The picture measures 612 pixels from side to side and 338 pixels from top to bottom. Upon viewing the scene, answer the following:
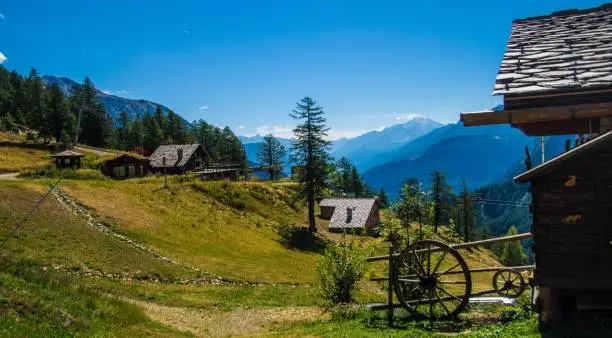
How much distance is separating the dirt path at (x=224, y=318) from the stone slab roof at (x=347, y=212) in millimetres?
47837

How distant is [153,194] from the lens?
2138 inches

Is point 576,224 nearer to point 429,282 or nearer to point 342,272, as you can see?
point 429,282

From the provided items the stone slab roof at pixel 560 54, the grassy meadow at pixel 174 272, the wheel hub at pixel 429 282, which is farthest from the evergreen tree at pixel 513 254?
the stone slab roof at pixel 560 54

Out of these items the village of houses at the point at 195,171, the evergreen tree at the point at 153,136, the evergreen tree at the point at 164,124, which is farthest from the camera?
the evergreen tree at the point at 164,124

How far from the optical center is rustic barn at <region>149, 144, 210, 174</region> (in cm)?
9019

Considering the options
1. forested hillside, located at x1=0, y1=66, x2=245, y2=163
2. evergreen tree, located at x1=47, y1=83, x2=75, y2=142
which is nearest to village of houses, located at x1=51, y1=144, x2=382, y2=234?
forested hillside, located at x1=0, y1=66, x2=245, y2=163

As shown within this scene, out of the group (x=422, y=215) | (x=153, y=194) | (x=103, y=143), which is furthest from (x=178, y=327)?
(x=103, y=143)

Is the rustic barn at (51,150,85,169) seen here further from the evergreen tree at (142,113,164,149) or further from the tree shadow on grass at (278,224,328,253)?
the evergreen tree at (142,113,164,149)

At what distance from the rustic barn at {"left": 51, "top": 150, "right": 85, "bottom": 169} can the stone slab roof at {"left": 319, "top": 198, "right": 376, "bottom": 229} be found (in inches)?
1740

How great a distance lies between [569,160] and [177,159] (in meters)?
88.9

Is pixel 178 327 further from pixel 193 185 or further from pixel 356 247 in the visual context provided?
pixel 193 185

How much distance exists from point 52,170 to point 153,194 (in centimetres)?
1972

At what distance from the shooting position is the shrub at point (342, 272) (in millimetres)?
19844

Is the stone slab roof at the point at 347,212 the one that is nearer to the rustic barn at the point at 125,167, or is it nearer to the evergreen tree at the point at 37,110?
the rustic barn at the point at 125,167
